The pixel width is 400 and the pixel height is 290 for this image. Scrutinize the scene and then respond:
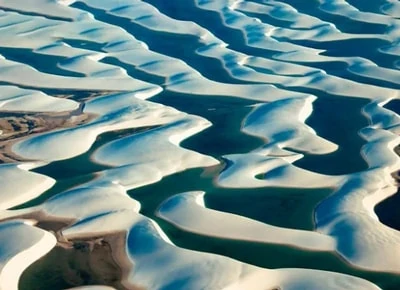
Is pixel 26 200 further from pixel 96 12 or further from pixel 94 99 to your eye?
pixel 96 12

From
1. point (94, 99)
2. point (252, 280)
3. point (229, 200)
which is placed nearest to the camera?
point (252, 280)

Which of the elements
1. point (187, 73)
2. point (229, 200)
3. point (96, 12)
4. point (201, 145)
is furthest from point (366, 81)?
point (96, 12)

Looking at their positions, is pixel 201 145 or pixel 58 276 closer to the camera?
pixel 58 276

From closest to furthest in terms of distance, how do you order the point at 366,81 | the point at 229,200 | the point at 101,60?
the point at 229,200, the point at 366,81, the point at 101,60

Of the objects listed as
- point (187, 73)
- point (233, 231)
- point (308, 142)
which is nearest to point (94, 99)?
point (187, 73)

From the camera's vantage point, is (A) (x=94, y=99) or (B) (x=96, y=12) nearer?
(A) (x=94, y=99)

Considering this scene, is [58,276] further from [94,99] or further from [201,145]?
[94,99]
